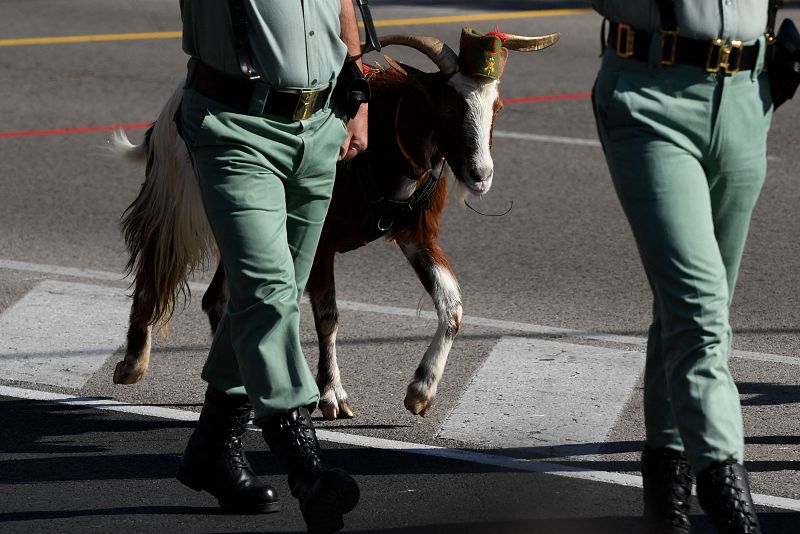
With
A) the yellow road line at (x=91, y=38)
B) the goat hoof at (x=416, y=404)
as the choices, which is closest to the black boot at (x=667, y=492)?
the goat hoof at (x=416, y=404)

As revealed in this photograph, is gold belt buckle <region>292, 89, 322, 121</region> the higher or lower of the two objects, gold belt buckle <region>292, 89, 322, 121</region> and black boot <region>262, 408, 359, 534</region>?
the higher

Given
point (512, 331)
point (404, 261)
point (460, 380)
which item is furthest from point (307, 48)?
point (404, 261)

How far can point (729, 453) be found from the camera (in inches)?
165

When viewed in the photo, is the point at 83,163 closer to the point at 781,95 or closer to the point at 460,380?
the point at 460,380

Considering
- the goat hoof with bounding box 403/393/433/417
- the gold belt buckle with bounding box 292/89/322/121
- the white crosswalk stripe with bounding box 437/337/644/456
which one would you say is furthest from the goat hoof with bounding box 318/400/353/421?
the gold belt buckle with bounding box 292/89/322/121

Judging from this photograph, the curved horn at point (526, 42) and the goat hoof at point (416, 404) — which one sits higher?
the curved horn at point (526, 42)

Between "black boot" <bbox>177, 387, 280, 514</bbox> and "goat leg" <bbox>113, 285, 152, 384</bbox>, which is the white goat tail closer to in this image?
"goat leg" <bbox>113, 285, 152, 384</bbox>

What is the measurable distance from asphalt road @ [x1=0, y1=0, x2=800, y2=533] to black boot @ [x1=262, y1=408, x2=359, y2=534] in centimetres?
33

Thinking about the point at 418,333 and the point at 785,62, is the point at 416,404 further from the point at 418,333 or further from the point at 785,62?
the point at 785,62

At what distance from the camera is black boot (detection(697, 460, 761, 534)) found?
4152mm

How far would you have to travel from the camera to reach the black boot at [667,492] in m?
4.50

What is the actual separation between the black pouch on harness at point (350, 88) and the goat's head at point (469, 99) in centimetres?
72

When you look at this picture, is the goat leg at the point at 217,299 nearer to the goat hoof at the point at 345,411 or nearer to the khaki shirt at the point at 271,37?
the goat hoof at the point at 345,411

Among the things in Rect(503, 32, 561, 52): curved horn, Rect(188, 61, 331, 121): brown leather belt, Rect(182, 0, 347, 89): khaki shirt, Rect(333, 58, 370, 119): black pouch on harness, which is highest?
Rect(182, 0, 347, 89): khaki shirt
